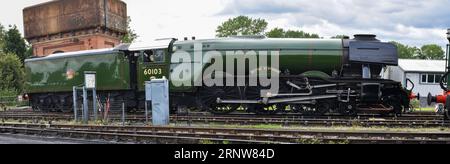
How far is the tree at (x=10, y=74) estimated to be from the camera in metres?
37.3

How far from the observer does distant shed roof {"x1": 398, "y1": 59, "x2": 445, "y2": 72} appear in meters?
32.6

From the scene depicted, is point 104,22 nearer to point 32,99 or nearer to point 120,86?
point 32,99

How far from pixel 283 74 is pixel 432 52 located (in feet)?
278

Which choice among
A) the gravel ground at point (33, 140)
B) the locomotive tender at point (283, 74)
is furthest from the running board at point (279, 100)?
the gravel ground at point (33, 140)

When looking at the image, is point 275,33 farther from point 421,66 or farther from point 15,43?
point 15,43

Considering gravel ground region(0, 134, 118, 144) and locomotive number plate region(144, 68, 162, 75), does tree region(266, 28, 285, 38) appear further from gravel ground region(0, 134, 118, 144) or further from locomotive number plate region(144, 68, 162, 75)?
gravel ground region(0, 134, 118, 144)

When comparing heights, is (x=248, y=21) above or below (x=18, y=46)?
above

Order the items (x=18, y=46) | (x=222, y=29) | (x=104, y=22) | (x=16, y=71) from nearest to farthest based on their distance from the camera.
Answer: (x=104, y=22) → (x=16, y=71) → (x=18, y=46) → (x=222, y=29)

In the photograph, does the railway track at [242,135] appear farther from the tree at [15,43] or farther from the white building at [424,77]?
the tree at [15,43]

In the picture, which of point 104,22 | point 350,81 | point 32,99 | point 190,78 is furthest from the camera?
point 104,22

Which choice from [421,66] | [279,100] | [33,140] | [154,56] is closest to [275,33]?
[421,66]

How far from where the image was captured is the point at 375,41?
1339 cm

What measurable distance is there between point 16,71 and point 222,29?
33.9 m

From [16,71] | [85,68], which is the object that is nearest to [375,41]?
[85,68]
